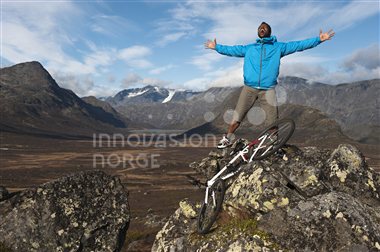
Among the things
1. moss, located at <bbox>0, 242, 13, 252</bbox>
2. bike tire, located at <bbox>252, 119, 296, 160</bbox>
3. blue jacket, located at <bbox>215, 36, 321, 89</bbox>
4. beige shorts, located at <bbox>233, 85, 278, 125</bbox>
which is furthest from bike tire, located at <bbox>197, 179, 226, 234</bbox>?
moss, located at <bbox>0, 242, 13, 252</bbox>

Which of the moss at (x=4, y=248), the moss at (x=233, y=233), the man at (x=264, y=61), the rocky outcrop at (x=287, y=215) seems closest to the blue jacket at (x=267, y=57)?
the man at (x=264, y=61)

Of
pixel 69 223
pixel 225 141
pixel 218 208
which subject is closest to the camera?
pixel 218 208

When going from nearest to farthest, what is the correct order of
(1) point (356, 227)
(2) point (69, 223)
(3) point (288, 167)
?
(1) point (356, 227) < (3) point (288, 167) < (2) point (69, 223)

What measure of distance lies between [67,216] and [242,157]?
9.27m

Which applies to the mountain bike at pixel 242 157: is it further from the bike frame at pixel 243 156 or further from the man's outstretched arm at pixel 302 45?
the man's outstretched arm at pixel 302 45

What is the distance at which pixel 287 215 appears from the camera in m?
10.1

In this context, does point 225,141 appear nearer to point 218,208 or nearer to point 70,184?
point 218,208

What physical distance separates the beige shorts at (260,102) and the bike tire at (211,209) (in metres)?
2.25

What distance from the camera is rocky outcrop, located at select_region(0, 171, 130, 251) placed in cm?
1611

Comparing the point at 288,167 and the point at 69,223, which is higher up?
the point at 288,167

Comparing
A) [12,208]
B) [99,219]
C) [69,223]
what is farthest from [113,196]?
[12,208]

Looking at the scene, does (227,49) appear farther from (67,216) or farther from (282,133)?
(67,216)

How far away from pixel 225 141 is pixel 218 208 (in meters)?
2.24

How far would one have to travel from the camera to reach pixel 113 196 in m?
18.4
